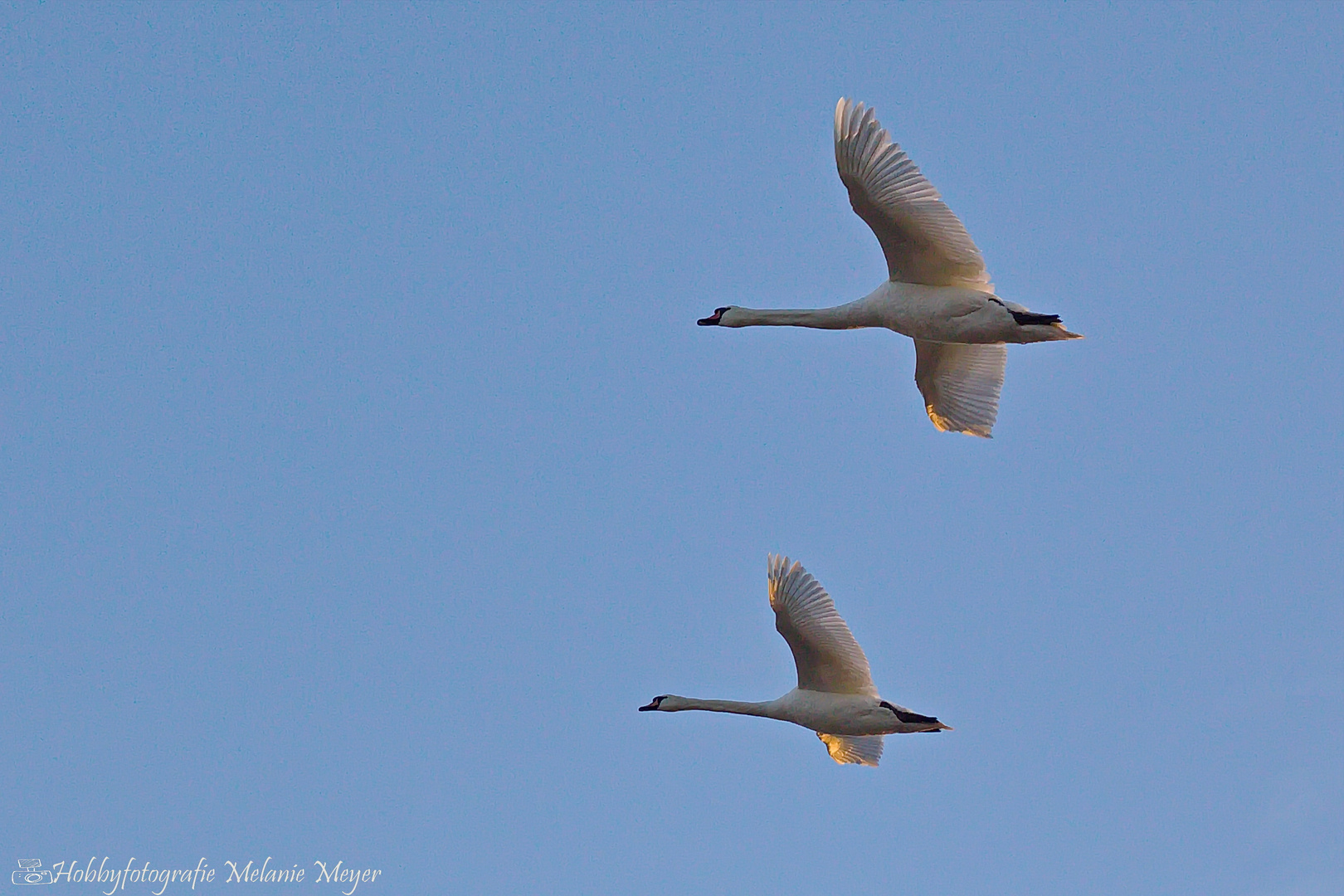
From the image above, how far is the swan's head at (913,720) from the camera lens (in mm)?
24203

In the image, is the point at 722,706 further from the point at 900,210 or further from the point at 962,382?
the point at 900,210

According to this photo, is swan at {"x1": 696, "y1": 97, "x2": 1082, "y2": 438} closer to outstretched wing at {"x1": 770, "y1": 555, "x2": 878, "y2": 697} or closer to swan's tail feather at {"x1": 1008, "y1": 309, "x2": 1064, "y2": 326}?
swan's tail feather at {"x1": 1008, "y1": 309, "x2": 1064, "y2": 326}

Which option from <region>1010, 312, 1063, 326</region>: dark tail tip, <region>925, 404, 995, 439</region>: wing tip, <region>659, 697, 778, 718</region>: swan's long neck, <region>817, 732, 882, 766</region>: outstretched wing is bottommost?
<region>817, 732, 882, 766</region>: outstretched wing

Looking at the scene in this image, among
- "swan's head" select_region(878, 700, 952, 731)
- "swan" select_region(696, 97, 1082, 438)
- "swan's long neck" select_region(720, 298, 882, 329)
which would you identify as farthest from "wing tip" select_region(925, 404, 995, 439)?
"swan's head" select_region(878, 700, 952, 731)

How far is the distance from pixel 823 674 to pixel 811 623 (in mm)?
837

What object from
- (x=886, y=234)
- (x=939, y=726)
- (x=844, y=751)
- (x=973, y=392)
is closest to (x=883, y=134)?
(x=886, y=234)

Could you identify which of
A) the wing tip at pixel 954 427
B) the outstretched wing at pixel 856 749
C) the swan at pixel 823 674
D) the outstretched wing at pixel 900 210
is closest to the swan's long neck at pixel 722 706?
the swan at pixel 823 674

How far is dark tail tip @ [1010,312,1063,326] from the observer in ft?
75.3

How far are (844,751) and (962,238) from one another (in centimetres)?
732

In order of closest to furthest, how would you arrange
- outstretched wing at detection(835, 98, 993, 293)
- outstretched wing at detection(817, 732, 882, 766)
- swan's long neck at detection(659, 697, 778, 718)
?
outstretched wing at detection(835, 98, 993, 293), swan's long neck at detection(659, 697, 778, 718), outstretched wing at detection(817, 732, 882, 766)

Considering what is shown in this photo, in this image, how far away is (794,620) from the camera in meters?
24.6

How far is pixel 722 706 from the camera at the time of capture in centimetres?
2655

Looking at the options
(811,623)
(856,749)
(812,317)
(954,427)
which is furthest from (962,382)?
(856,749)

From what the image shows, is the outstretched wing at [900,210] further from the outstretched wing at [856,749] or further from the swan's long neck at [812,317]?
the outstretched wing at [856,749]
